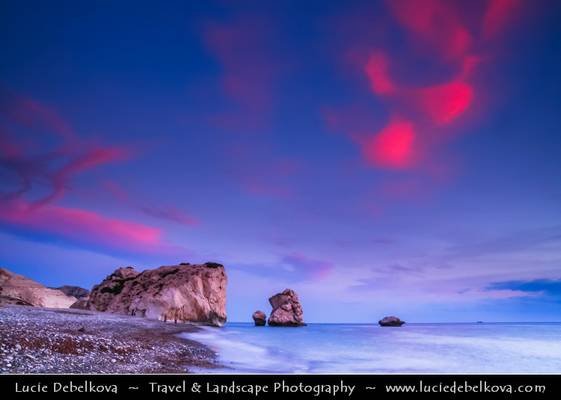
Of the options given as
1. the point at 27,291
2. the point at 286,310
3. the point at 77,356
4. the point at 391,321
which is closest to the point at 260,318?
the point at 286,310

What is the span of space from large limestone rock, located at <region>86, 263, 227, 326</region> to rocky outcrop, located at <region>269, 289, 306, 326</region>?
35.1m

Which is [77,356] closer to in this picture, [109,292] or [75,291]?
[109,292]

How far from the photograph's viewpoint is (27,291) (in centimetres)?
8406

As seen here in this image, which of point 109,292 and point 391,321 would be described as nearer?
point 109,292

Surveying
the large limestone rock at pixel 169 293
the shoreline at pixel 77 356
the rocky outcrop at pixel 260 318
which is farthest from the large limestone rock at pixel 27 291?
the shoreline at pixel 77 356

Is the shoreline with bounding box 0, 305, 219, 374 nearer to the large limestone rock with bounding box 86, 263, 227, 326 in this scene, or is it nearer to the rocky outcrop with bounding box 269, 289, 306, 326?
the large limestone rock with bounding box 86, 263, 227, 326

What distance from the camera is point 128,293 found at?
260 ft

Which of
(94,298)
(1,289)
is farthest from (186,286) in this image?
(1,289)

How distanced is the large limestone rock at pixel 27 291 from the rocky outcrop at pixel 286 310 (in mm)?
67059

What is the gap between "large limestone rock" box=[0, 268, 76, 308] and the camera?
81031 mm

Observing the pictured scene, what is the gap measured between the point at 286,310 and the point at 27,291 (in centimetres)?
7695

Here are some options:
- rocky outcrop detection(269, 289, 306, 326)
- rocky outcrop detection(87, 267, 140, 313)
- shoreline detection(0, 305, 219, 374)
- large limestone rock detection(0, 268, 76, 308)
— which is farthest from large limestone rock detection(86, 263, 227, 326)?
shoreline detection(0, 305, 219, 374)

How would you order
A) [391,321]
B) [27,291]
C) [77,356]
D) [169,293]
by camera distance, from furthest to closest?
[391,321]
[27,291]
[169,293]
[77,356]
